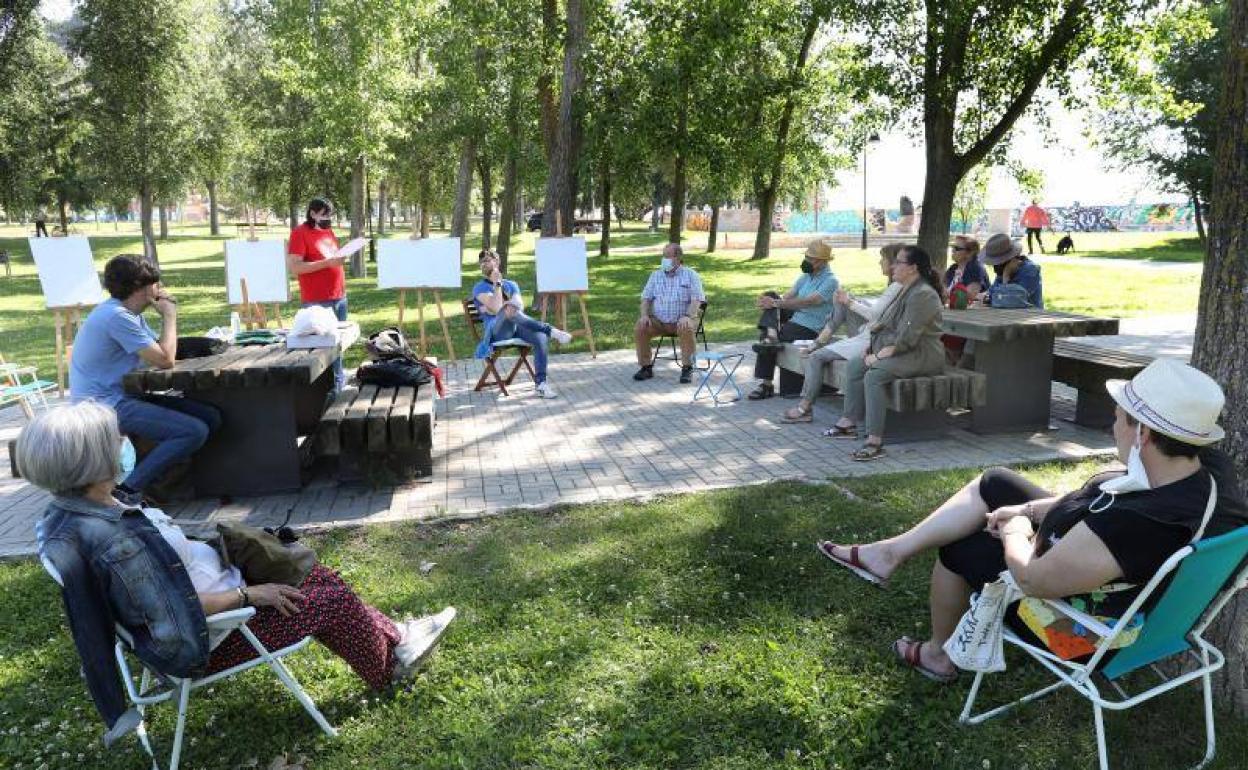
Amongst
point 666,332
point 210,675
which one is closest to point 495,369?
point 666,332

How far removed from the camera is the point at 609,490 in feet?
18.8

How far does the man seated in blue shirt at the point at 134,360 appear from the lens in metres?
5.09

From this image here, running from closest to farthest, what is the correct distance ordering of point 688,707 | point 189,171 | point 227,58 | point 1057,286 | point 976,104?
point 688,707
point 976,104
point 1057,286
point 189,171
point 227,58

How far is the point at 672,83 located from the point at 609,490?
50.7 feet

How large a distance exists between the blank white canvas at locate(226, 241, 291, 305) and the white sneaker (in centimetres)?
823

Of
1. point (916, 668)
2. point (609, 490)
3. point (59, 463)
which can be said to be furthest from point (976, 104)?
point (59, 463)

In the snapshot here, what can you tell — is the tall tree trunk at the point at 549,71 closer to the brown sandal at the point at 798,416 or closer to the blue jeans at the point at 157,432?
the brown sandal at the point at 798,416

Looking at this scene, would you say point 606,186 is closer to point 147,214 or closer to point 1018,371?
point 147,214

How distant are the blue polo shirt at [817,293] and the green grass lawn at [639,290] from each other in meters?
3.50

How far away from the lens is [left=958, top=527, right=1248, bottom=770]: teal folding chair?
2490mm

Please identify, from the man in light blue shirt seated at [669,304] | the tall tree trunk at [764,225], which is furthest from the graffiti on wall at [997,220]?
the man in light blue shirt seated at [669,304]

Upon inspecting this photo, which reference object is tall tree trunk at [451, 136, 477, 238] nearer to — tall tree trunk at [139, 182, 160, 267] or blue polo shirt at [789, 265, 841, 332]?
tall tree trunk at [139, 182, 160, 267]

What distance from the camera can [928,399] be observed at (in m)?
6.44

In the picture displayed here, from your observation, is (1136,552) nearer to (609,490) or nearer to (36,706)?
(609,490)
